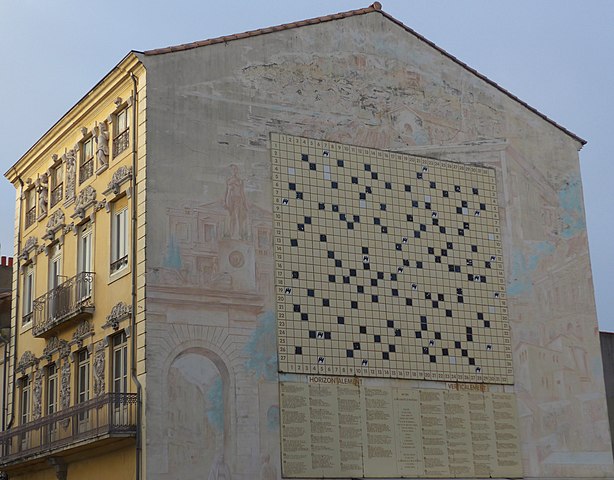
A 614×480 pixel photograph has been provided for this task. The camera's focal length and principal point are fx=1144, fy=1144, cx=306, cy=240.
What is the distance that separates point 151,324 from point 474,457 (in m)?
8.96

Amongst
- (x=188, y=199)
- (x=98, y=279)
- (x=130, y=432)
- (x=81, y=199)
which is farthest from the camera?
(x=81, y=199)

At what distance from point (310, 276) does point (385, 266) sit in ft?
7.37

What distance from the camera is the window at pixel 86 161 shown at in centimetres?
3047

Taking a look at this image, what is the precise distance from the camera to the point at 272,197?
91.3 ft

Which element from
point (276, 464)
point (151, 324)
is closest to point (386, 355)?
point (276, 464)

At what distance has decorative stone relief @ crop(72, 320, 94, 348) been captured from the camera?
28.6 metres

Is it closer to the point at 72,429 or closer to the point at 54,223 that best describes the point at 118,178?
the point at 54,223

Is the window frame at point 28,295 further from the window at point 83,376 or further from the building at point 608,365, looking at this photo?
the building at point 608,365

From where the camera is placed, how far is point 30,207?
35.2 meters

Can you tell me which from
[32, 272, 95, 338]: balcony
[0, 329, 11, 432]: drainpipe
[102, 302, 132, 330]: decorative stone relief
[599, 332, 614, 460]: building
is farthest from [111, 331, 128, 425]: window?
[599, 332, 614, 460]: building

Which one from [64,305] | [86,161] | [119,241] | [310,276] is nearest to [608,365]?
[310,276]

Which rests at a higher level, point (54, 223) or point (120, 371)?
point (54, 223)

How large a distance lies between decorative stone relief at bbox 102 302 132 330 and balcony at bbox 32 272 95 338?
4.70 ft

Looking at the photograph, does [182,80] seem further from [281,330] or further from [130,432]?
[130,432]
